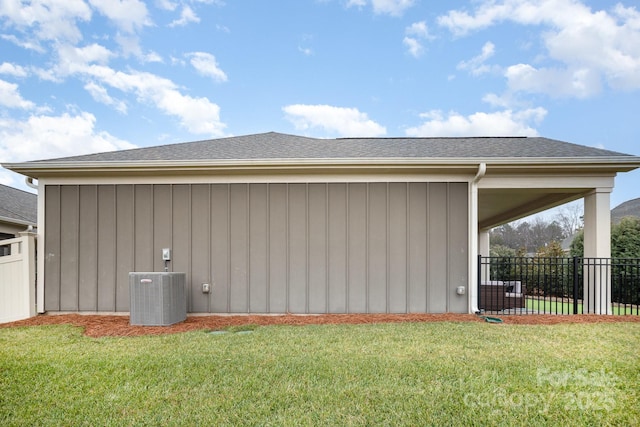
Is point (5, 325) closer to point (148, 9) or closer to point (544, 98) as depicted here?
point (148, 9)

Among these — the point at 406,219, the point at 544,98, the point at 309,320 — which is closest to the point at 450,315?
the point at 406,219

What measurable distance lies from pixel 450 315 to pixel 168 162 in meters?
5.34

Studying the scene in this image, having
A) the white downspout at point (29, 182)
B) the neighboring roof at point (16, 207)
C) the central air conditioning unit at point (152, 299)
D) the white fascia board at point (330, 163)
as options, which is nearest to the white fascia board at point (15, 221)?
the neighboring roof at point (16, 207)

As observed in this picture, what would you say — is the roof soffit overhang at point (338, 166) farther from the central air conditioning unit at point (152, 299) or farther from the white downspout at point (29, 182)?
the central air conditioning unit at point (152, 299)

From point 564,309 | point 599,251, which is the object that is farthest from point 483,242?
point 599,251

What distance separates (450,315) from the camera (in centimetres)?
629

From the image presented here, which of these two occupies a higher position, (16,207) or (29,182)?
(29,182)

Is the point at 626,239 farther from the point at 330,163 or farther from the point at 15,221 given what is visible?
the point at 15,221

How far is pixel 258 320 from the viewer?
6.15m

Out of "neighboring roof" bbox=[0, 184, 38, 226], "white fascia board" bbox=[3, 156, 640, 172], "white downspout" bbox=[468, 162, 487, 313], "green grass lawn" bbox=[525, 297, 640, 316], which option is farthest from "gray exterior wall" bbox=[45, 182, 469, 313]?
"neighboring roof" bbox=[0, 184, 38, 226]

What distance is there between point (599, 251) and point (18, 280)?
33.2ft

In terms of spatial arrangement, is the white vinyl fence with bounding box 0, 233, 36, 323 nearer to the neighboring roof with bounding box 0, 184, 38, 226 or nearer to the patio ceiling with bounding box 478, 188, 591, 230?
the neighboring roof with bounding box 0, 184, 38, 226

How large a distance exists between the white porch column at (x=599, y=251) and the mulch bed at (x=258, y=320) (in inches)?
25.6

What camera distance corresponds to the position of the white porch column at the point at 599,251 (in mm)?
6695
